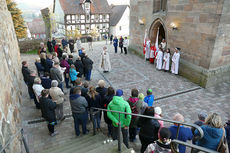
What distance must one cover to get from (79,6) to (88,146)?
33.6 metres

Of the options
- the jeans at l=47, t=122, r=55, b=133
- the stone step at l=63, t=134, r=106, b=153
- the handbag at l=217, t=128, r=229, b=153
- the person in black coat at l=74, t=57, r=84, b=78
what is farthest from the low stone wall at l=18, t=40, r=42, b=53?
the handbag at l=217, t=128, r=229, b=153

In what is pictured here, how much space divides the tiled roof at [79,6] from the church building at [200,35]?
2425 cm

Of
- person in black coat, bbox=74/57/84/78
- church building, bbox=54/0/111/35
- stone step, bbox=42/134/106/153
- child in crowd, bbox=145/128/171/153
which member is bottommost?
stone step, bbox=42/134/106/153

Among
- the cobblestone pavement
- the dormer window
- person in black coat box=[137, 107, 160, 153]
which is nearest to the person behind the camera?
person in black coat box=[137, 107, 160, 153]

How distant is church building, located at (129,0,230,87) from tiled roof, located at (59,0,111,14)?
24.2 metres

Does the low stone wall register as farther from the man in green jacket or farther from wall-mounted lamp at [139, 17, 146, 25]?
the man in green jacket

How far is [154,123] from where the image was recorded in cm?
374

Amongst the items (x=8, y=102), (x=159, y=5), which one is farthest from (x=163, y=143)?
(x=159, y=5)

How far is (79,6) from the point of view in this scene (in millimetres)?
33500

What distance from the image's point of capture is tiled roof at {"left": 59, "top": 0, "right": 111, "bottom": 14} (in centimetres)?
3197

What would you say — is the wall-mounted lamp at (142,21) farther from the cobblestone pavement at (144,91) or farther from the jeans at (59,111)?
the jeans at (59,111)

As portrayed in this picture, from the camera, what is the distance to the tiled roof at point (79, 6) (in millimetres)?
31966

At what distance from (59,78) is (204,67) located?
742 centimetres

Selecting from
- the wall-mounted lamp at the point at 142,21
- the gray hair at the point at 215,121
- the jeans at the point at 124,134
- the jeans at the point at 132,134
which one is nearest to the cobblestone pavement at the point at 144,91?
the jeans at the point at 132,134
